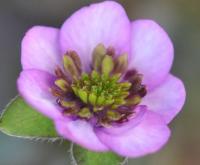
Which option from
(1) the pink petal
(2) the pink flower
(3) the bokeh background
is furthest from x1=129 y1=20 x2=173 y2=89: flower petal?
(3) the bokeh background

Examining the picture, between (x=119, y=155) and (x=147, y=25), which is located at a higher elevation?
(x=147, y=25)

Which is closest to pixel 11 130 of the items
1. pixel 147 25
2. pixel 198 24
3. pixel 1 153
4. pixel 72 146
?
pixel 72 146

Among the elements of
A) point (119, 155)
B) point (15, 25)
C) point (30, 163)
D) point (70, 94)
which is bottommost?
point (30, 163)

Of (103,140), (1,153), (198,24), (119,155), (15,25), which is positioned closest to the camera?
(103,140)

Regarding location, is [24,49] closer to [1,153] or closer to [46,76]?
[46,76]

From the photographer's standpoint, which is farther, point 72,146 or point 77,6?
point 77,6

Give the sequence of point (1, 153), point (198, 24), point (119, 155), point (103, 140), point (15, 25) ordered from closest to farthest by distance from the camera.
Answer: point (103, 140), point (119, 155), point (1, 153), point (15, 25), point (198, 24)

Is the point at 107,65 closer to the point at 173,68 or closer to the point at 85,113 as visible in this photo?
the point at 85,113
